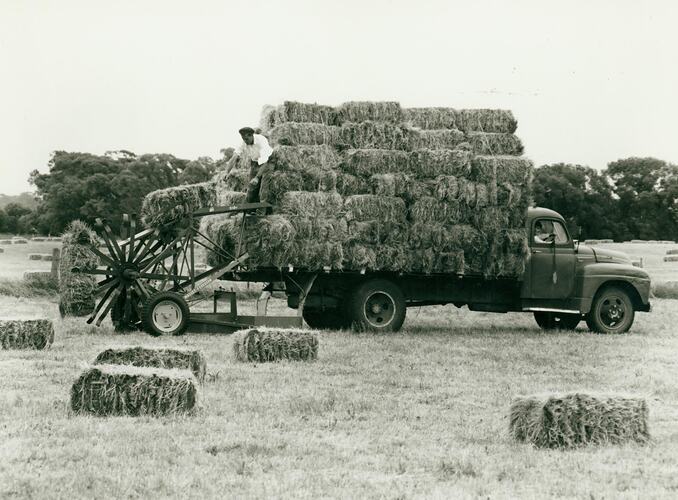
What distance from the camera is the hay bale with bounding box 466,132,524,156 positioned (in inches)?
760

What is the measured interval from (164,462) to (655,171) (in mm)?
57036

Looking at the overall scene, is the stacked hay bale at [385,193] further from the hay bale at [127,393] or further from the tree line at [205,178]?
the tree line at [205,178]

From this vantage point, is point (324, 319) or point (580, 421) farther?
point (324, 319)

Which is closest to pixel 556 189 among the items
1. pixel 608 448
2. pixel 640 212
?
pixel 640 212

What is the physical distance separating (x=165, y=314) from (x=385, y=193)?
4.71 metres

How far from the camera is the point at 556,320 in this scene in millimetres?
21844

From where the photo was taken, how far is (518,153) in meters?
19.7

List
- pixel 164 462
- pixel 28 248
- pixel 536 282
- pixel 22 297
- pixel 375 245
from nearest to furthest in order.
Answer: pixel 164 462, pixel 375 245, pixel 536 282, pixel 22 297, pixel 28 248

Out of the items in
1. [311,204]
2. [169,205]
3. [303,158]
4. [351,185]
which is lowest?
[169,205]

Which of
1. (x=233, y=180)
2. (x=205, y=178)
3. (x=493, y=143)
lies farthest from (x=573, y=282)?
(x=205, y=178)

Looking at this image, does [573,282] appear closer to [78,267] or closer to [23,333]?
[78,267]

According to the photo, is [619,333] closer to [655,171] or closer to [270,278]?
[270,278]

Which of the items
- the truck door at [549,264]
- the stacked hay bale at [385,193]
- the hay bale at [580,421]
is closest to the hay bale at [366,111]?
the stacked hay bale at [385,193]

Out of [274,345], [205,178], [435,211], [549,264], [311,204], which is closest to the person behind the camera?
[274,345]
